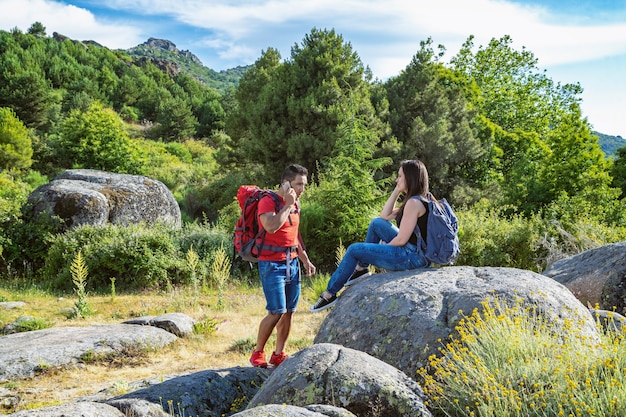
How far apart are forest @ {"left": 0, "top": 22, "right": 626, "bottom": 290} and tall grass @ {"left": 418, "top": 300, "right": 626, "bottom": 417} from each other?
737cm

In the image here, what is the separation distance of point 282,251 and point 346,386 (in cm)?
197

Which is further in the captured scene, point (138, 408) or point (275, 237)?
point (275, 237)

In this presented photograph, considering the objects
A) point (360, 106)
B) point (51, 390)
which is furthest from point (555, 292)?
point (360, 106)

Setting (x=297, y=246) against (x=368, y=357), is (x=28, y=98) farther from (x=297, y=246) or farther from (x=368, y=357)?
(x=368, y=357)

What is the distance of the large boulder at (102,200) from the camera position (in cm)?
1263

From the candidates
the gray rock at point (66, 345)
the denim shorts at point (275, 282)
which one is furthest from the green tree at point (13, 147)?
the denim shorts at point (275, 282)

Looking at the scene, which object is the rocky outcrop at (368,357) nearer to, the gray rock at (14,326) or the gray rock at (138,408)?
the gray rock at (138,408)

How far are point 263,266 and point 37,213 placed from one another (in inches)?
385

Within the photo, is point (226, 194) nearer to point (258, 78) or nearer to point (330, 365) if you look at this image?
point (258, 78)

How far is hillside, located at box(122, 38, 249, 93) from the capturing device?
474 feet

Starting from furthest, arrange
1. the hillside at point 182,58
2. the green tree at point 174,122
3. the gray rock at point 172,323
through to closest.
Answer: the hillside at point 182,58, the green tree at point 174,122, the gray rock at point 172,323

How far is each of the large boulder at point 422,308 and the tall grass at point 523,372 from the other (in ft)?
0.46

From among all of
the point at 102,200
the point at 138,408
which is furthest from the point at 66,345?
the point at 102,200

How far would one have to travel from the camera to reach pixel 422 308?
4203 millimetres
